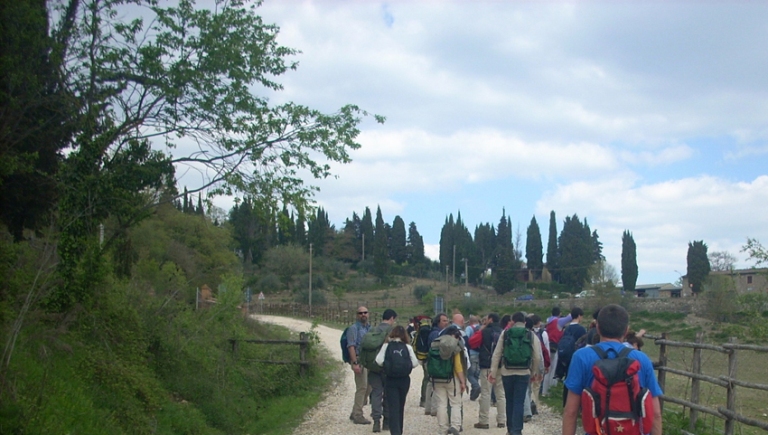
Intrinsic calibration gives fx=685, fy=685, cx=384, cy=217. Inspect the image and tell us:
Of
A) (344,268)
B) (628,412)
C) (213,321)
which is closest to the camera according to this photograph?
(628,412)

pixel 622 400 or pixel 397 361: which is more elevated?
pixel 622 400

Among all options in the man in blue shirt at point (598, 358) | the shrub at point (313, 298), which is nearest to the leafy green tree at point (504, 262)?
the shrub at point (313, 298)

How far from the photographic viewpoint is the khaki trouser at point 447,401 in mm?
9871

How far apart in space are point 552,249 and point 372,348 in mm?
90445

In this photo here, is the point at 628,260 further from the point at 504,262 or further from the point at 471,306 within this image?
the point at 471,306

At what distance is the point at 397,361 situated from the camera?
9492 millimetres

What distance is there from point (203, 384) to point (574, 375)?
876 centimetres

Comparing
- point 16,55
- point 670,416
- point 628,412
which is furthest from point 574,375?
point 16,55

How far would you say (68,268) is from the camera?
424 inches

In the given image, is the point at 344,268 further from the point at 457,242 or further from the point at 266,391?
the point at 266,391

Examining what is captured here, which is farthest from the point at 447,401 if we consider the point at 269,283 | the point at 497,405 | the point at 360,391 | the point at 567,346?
the point at 269,283

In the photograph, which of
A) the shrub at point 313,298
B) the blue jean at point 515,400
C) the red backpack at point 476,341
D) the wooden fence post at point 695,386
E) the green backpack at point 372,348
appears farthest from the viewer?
the shrub at point 313,298

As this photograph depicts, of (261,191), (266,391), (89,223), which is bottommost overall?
(266,391)

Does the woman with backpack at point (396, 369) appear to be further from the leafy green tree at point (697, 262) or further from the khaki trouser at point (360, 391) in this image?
the leafy green tree at point (697, 262)
